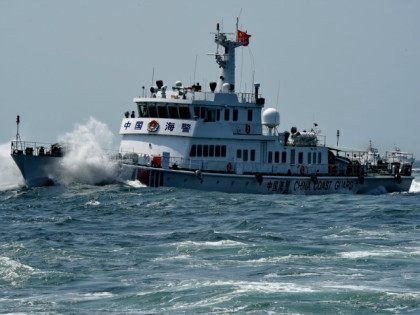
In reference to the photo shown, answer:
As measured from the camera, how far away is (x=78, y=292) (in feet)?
80.8

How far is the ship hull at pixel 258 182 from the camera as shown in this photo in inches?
2112

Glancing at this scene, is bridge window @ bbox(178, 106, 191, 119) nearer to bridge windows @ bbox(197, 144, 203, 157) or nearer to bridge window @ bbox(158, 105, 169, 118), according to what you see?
bridge window @ bbox(158, 105, 169, 118)

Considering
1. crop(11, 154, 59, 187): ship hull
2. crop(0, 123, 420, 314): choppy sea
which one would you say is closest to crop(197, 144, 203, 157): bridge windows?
crop(0, 123, 420, 314): choppy sea

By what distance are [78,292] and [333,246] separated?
1114 cm

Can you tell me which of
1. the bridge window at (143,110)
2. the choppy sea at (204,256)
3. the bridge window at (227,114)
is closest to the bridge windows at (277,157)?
the bridge window at (227,114)

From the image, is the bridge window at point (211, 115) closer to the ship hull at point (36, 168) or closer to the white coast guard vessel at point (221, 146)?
the white coast guard vessel at point (221, 146)

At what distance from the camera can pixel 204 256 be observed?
100 feet

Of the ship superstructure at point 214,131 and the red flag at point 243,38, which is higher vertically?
the red flag at point 243,38

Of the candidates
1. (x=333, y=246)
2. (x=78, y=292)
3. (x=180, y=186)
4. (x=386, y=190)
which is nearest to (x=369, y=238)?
(x=333, y=246)

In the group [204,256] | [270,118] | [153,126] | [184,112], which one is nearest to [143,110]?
[153,126]

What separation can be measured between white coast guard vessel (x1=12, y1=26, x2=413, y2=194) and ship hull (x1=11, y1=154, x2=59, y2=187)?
0.09m

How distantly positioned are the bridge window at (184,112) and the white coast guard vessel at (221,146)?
0.19 feet

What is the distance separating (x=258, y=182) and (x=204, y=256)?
26.2 meters

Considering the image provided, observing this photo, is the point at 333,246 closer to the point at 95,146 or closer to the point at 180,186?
the point at 180,186
